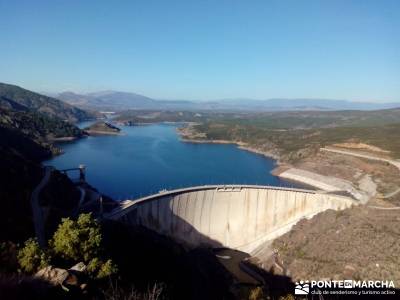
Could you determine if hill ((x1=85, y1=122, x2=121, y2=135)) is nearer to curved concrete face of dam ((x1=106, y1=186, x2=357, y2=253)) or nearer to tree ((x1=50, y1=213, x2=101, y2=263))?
curved concrete face of dam ((x1=106, y1=186, x2=357, y2=253))

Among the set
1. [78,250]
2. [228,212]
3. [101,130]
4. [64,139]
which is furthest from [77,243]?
[101,130]

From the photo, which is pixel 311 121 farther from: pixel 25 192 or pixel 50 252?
pixel 50 252

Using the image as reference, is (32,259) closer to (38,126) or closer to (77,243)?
(77,243)

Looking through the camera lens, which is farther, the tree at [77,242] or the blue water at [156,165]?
the blue water at [156,165]

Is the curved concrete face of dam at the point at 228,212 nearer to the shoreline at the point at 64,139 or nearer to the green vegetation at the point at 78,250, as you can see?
the green vegetation at the point at 78,250

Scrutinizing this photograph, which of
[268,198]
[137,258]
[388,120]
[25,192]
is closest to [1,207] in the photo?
[25,192]

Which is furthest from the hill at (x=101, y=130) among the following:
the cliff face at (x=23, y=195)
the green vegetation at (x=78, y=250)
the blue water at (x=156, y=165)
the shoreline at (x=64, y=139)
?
the green vegetation at (x=78, y=250)
